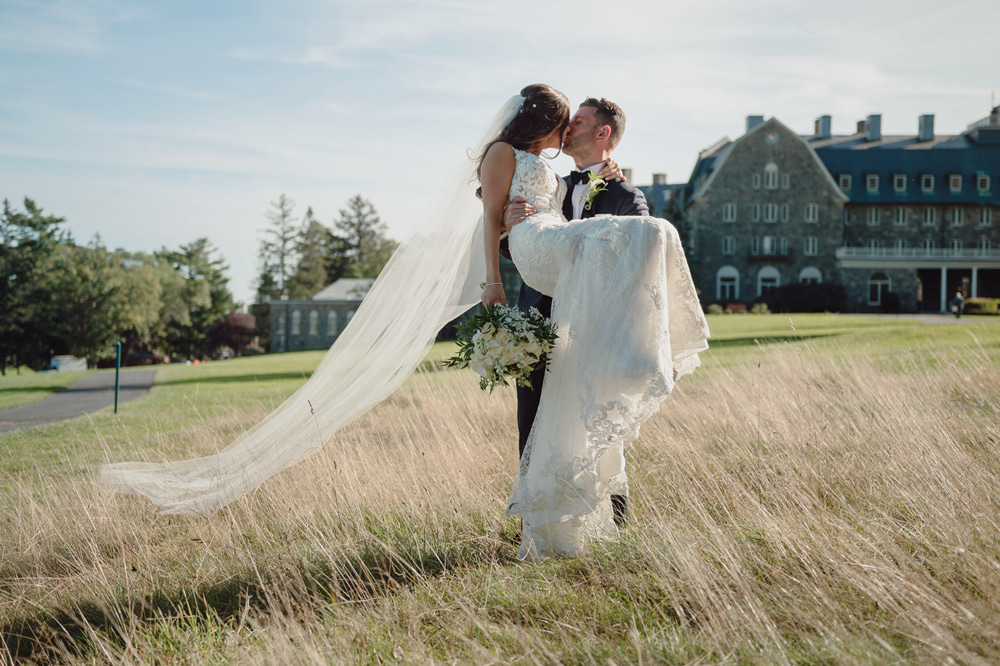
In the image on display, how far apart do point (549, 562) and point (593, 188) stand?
69.6 inches

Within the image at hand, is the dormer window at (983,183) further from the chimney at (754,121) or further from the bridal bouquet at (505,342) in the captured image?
the bridal bouquet at (505,342)

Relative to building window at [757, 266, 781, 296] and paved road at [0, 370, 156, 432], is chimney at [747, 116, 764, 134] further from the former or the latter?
paved road at [0, 370, 156, 432]

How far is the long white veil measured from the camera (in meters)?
3.96

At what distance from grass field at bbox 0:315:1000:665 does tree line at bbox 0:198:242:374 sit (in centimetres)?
4690

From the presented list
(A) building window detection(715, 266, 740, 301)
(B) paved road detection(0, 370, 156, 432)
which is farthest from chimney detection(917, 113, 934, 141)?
(B) paved road detection(0, 370, 156, 432)

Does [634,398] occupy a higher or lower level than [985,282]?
lower

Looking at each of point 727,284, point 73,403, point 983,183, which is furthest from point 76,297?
point 983,183

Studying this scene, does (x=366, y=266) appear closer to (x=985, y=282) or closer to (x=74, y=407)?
(x=985, y=282)

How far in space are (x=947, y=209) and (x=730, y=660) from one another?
181 ft

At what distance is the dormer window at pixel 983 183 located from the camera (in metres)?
46.6

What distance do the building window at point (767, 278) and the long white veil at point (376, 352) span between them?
46548 mm

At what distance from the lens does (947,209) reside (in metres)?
47.0

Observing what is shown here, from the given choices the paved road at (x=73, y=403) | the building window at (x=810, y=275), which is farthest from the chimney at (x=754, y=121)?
the paved road at (x=73, y=403)

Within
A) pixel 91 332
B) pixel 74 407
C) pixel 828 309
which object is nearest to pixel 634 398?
pixel 74 407
